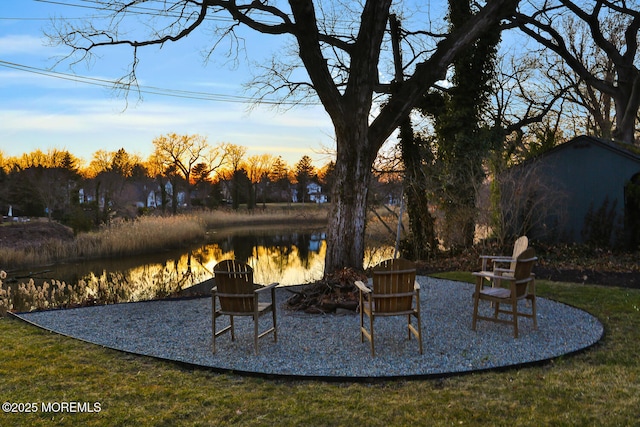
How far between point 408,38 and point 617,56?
7767 millimetres

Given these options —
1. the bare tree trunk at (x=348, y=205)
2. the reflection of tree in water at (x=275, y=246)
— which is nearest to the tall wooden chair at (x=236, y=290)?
the bare tree trunk at (x=348, y=205)

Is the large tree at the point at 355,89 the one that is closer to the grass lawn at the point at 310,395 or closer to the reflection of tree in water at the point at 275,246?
the grass lawn at the point at 310,395

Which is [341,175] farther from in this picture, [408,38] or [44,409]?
[408,38]

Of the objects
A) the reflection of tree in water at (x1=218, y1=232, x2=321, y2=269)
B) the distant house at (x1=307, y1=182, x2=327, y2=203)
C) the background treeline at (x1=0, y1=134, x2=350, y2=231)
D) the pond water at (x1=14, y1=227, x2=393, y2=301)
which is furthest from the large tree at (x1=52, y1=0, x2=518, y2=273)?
the distant house at (x1=307, y1=182, x2=327, y2=203)

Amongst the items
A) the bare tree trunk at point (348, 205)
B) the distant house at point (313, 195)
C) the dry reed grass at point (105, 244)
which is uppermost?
the distant house at point (313, 195)

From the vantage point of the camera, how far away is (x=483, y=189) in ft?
44.2

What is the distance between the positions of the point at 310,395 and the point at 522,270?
3103mm

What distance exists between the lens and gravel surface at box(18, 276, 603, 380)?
463 centimetres

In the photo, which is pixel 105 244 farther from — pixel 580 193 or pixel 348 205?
pixel 580 193

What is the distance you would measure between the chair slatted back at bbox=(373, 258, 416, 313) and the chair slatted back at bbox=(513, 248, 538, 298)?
136 cm

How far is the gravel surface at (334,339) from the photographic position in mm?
4629

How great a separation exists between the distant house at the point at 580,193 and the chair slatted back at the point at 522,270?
22.8 ft

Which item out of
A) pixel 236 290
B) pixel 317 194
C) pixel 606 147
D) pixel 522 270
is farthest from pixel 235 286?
pixel 317 194

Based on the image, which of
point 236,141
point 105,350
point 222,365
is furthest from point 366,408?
point 236,141
